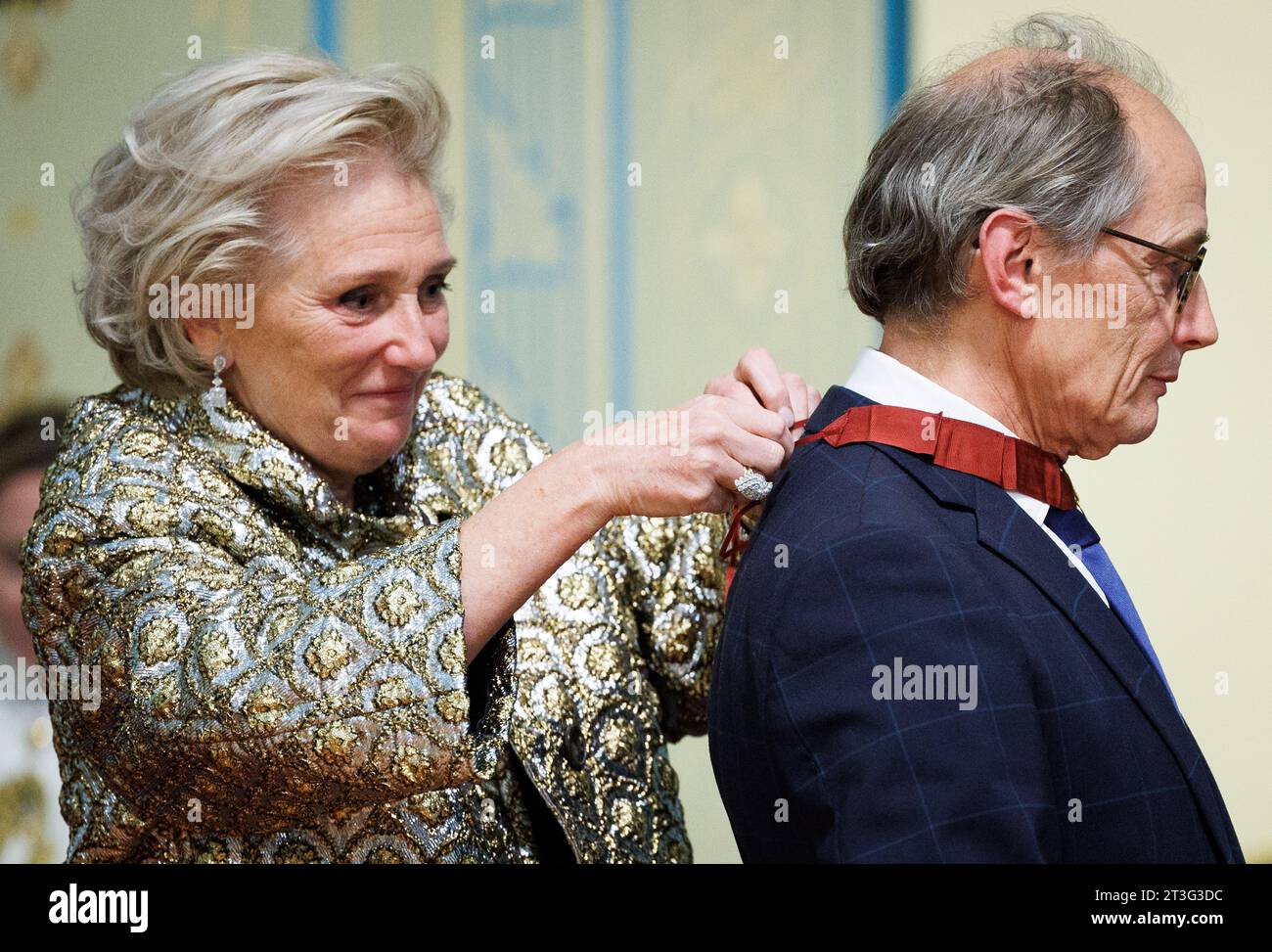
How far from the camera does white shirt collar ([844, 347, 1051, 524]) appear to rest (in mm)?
1569

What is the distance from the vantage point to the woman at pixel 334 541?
1651mm

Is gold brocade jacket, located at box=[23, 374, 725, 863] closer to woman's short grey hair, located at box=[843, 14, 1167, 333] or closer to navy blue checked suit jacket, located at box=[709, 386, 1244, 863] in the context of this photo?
navy blue checked suit jacket, located at box=[709, 386, 1244, 863]

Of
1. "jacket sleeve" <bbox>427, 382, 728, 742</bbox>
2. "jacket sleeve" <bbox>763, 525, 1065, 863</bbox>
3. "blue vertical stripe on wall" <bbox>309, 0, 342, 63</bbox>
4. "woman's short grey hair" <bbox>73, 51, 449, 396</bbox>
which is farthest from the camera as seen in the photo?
"blue vertical stripe on wall" <bbox>309, 0, 342, 63</bbox>

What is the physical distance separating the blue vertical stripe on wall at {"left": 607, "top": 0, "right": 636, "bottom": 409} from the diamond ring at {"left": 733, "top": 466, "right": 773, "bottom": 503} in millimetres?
1935

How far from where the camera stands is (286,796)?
1704 mm

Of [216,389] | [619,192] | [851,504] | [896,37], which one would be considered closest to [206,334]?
[216,389]

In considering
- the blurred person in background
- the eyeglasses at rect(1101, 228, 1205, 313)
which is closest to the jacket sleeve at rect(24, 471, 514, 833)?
the eyeglasses at rect(1101, 228, 1205, 313)

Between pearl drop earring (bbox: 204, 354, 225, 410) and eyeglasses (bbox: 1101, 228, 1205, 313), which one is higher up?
eyeglasses (bbox: 1101, 228, 1205, 313)

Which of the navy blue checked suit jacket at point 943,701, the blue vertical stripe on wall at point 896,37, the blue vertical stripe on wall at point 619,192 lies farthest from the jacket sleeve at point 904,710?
the blue vertical stripe on wall at point 896,37

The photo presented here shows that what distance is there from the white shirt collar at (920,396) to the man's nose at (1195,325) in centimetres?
20

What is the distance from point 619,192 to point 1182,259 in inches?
81.3

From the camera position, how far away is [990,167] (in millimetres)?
1535

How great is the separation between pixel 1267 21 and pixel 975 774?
8.57 feet

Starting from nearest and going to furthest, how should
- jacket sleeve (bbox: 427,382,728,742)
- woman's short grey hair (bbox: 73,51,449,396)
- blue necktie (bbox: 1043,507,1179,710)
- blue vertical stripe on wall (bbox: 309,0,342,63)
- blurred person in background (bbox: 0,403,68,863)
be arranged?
blue necktie (bbox: 1043,507,1179,710) < woman's short grey hair (bbox: 73,51,449,396) < jacket sleeve (bbox: 427,382,728,742) < blurred person in background (bbox: 0,403,68,863) < blue vertical stripe on wall (bbox: 309,0,342,63)
